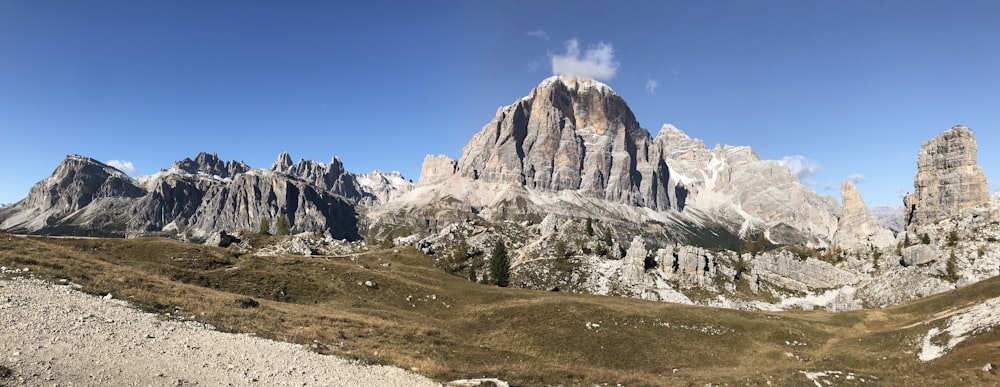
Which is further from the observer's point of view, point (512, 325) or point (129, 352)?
point (512, 325)

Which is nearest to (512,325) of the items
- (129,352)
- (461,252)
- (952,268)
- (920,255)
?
(129,352)

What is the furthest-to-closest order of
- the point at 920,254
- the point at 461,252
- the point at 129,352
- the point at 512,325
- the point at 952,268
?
the point at 461,252 < the point at 920,254 < the point at 952,268 < the point at 512,325 < the point at 129,352

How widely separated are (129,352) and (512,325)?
119 feet

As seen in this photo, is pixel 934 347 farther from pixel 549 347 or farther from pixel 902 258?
pixel 902 258

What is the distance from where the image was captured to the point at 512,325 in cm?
5072

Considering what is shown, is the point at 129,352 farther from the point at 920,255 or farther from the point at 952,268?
the point at 920,255

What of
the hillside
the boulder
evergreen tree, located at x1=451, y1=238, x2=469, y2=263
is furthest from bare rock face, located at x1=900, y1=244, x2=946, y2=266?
evergreen tree, located at x1=451, y1=238, x2=469, y2=263

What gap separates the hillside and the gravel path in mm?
2537

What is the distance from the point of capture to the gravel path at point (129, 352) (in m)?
18.0

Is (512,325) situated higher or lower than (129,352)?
lower

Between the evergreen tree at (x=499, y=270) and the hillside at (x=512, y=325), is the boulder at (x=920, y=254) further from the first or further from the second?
the evergreen tree at (x=499, y=270)

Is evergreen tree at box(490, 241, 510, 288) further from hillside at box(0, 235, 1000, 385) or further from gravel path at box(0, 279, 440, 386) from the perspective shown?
gravel path at box(0, 279, 440, 386)

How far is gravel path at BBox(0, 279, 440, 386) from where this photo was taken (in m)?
18.0

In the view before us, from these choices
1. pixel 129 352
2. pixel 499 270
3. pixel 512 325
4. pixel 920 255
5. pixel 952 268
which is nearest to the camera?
pixel 129 352
